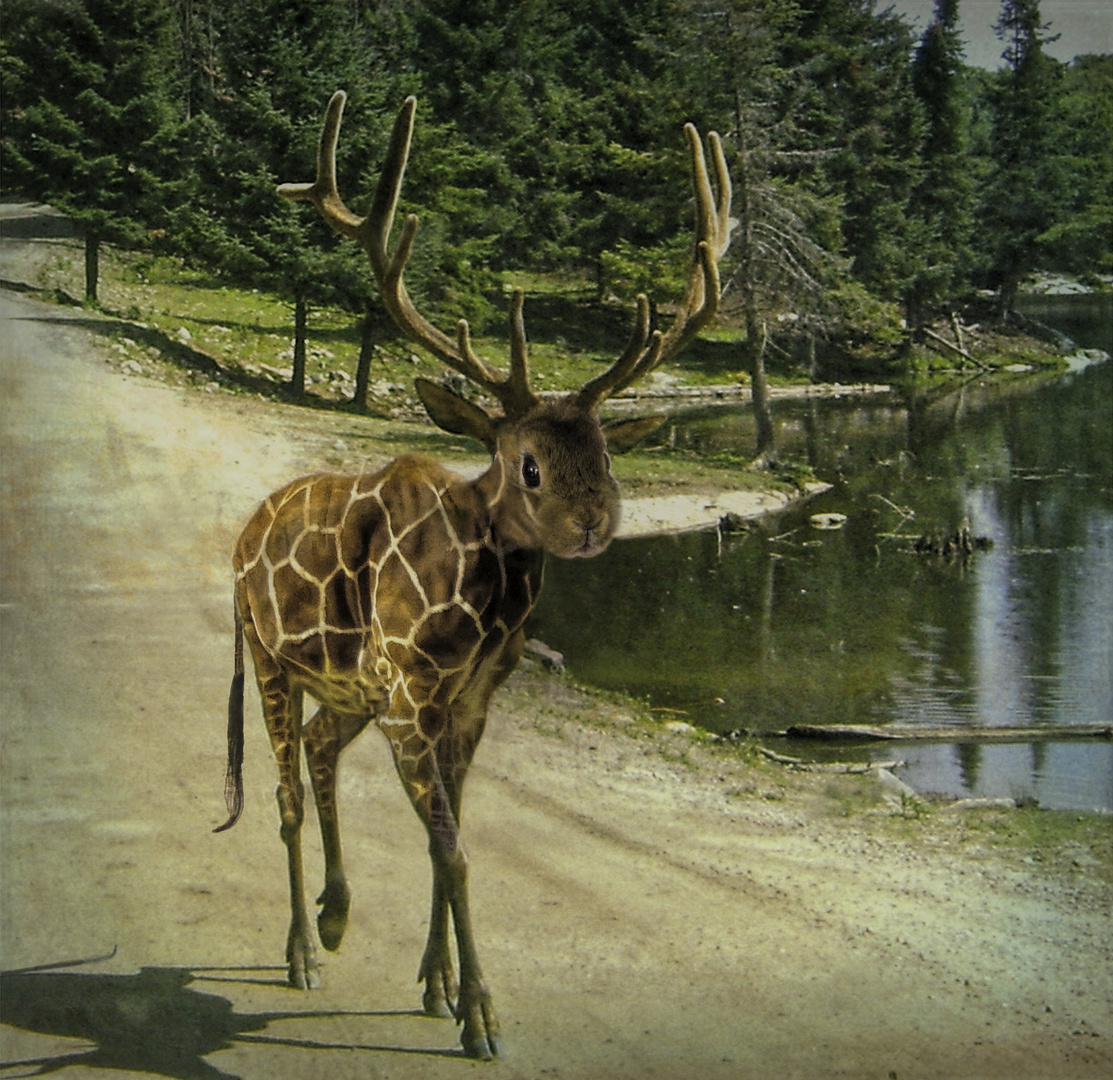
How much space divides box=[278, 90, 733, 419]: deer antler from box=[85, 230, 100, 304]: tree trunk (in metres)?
1.22

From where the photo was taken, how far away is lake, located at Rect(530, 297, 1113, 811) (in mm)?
5312

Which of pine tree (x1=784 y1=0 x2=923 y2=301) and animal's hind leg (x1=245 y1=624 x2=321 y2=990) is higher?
pine tree (x1=784 y1=0 x2=923 y2=301)

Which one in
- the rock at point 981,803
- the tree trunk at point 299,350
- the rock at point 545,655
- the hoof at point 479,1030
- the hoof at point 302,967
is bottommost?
the rock at point 981,803

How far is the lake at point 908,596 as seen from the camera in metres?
5.31

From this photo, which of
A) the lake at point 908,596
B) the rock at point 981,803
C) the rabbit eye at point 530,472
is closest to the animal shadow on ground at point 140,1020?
the rabbit eye at point 530,472

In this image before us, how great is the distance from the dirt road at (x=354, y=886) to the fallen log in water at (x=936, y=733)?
3.60ft

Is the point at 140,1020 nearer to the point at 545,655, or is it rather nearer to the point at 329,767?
the point at 329,767

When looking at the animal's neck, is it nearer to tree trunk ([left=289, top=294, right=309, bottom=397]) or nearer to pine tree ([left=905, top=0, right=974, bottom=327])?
tree trunk ([left=289, top=294, right=309, bottom=397])

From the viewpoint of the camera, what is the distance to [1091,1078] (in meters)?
3.38

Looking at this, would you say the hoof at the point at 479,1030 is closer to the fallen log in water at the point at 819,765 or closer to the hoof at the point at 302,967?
the hoof at the point at 302,967

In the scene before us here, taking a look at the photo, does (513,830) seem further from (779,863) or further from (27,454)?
(27,454)

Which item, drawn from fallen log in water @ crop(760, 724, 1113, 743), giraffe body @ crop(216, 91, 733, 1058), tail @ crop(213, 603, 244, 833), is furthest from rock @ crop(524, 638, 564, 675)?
giraffe body @ crop(216, 91, 733, 1058)

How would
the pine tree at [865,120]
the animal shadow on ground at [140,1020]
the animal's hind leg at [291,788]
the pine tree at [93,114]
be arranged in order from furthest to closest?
the pine tree at [865,120], the pine tree at [93,114], the animal shadow on ground at [140,1020], the animal's hind leg at [291,788]

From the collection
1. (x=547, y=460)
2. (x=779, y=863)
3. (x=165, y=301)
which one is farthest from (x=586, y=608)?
(x=547, y=460)
